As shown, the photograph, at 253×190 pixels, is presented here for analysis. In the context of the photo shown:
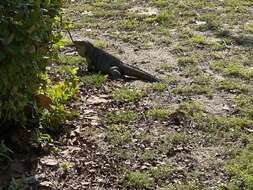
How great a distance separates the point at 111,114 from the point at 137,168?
1022 millimetres

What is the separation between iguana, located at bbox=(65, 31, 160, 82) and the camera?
625 centimetres

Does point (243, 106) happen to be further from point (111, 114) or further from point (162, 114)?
point (111, 114)

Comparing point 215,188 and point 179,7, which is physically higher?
point 179,7

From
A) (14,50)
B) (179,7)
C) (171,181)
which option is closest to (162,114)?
(171,181)

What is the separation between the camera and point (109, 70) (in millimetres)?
6367

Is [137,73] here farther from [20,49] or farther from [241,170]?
[20,49]

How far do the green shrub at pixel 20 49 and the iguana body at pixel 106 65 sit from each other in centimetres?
209

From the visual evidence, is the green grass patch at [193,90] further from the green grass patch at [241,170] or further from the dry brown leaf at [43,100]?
Answer: the dry brown leaf at [43,100]

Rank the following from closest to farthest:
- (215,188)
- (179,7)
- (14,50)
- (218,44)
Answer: (14,50)
(215,188)
(218,44)
(179,7)

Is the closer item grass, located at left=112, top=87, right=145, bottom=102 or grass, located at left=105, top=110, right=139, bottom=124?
grass, located at left=105, top=110, right=139, bottom=124

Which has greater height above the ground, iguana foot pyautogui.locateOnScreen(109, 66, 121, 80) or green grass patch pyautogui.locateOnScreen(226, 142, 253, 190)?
iguana foot pyautogui.locateOnScreen(109, 66, 121, 80)

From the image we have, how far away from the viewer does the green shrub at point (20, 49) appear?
3762mm

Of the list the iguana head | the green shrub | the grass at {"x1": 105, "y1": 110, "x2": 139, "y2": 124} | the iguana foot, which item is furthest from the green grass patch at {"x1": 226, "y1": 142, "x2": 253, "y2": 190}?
the iguana head

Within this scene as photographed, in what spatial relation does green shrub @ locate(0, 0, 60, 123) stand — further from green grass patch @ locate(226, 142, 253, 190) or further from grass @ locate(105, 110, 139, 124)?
green grass patch @ locate(226, 142, 253, 190)
